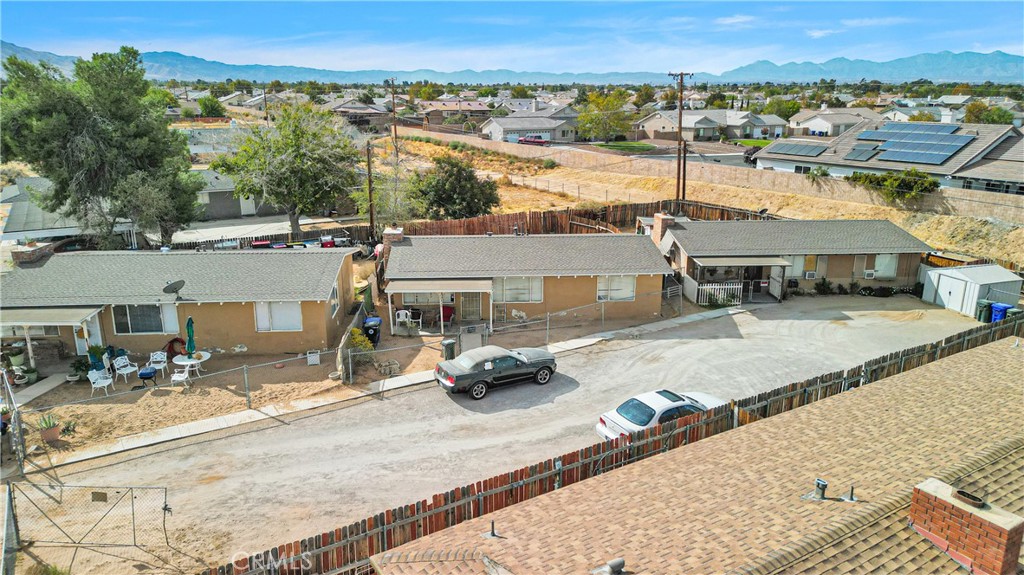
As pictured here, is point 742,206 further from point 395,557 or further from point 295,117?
point 395,557

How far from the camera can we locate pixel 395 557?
8.92m

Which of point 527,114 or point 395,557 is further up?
point 527,114

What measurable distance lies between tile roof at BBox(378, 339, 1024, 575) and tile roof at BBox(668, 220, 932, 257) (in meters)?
17.0

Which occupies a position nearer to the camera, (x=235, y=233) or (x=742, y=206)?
(x=235, y=233)

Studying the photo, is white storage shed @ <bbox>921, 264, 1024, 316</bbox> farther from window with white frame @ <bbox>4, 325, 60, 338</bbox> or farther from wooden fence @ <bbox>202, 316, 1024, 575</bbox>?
window with white frame @ <bbox>4, 325, 60, 338</bbox>

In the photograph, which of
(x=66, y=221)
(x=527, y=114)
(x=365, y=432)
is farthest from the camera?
(x=527, y=114)

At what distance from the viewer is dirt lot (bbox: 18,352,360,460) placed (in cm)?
1844

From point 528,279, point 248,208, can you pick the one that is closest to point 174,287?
point 528,279

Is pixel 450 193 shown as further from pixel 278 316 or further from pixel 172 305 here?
pixel 172 305

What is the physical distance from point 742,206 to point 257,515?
159 ft

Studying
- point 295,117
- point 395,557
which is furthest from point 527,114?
point 395,557

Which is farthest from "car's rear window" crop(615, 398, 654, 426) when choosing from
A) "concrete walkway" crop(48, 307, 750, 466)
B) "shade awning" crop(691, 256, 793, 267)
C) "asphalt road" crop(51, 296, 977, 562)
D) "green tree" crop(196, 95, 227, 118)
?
"green tree" crop(196, 95, 227, 118)

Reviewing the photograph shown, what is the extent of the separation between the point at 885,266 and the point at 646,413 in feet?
72.5

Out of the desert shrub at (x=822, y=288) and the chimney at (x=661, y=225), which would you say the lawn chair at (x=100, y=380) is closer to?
the chimney at (x=661, y=225)
